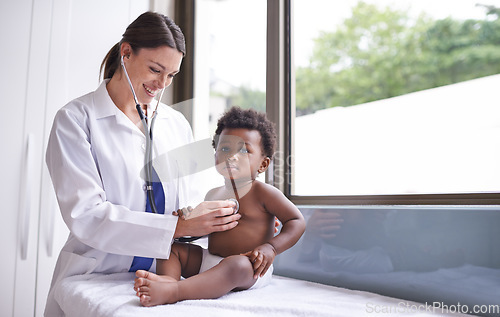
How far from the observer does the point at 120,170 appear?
117 centimetres

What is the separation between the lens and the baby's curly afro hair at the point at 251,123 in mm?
1102

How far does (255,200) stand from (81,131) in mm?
489

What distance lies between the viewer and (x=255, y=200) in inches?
43.3

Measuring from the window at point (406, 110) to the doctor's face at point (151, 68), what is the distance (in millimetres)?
611

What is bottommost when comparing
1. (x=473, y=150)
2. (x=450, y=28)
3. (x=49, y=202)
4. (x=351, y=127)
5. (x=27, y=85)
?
(x=49, y=202)

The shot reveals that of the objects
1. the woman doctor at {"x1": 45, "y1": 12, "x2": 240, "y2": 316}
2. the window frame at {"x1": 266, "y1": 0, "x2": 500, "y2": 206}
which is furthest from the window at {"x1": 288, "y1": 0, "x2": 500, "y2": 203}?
the woman doctor at {"x1": 45, "y1": 12, "x2": 240, "y2": 316}

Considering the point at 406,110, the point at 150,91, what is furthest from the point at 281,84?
the point at 150,91

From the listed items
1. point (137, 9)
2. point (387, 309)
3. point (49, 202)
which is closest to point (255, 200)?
point (387, 309)

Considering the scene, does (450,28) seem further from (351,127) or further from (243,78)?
(243,78)

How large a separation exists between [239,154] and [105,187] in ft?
1.24

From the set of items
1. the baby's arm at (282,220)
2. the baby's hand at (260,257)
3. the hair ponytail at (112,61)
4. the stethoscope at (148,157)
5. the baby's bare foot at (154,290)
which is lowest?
the baby's bare foot at (154,290)

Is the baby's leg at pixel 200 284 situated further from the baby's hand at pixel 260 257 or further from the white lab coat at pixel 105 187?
the white lab coat at pixel 105 187

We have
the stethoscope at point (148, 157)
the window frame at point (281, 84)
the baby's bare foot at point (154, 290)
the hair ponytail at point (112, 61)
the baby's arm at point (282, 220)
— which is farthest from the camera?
the window frame at point (281, 84)

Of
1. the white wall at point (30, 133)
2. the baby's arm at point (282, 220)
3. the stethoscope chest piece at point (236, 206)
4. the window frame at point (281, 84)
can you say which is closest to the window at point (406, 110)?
the window frame at point (281, 84)
